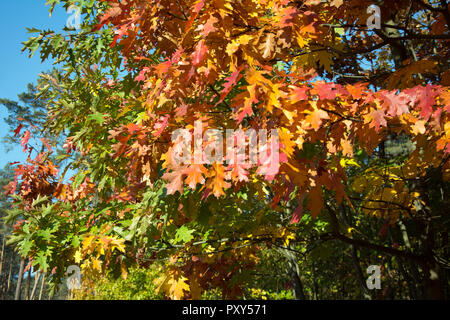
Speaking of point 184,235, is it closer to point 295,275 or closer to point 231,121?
point 231,121

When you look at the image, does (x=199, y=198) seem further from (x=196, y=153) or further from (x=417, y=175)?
(x=417, y=175)

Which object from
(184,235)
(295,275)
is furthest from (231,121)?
(295,275)

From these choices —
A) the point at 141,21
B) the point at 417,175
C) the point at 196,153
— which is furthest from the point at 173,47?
the point at 417,175

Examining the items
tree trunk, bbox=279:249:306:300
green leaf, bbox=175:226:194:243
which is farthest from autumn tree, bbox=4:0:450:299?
tree trunk, bbox=279:249:306:300

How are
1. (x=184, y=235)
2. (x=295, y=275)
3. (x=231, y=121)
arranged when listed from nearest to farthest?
(x=231, y=121) < (x=184, y=235) < (x=295, y=275)

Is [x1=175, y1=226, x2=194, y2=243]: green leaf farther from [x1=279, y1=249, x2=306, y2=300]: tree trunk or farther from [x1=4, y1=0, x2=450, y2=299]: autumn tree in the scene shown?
[x1=279, y1=249, x2=306, y2=300]: tree trunk

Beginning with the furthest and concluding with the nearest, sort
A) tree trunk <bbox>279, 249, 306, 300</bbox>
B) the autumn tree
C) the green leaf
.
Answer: tree trunk <bbox>279, 249, 306, 300</bbox> → the green leaf → the autumn tree

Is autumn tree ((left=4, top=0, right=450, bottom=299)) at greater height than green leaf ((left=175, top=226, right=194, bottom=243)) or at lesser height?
greater

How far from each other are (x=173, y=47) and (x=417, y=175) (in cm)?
320

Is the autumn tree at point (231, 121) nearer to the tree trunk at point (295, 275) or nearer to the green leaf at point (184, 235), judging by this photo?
the green leaf at point (184, 235)

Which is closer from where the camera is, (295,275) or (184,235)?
(184,235)

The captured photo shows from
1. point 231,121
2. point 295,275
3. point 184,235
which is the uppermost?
point 231,121

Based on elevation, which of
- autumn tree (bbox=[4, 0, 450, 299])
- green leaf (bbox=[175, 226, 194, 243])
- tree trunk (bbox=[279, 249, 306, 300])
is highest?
autumn tree (bbox=[4, 0, 450, 299])

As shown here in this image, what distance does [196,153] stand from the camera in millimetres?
1869
